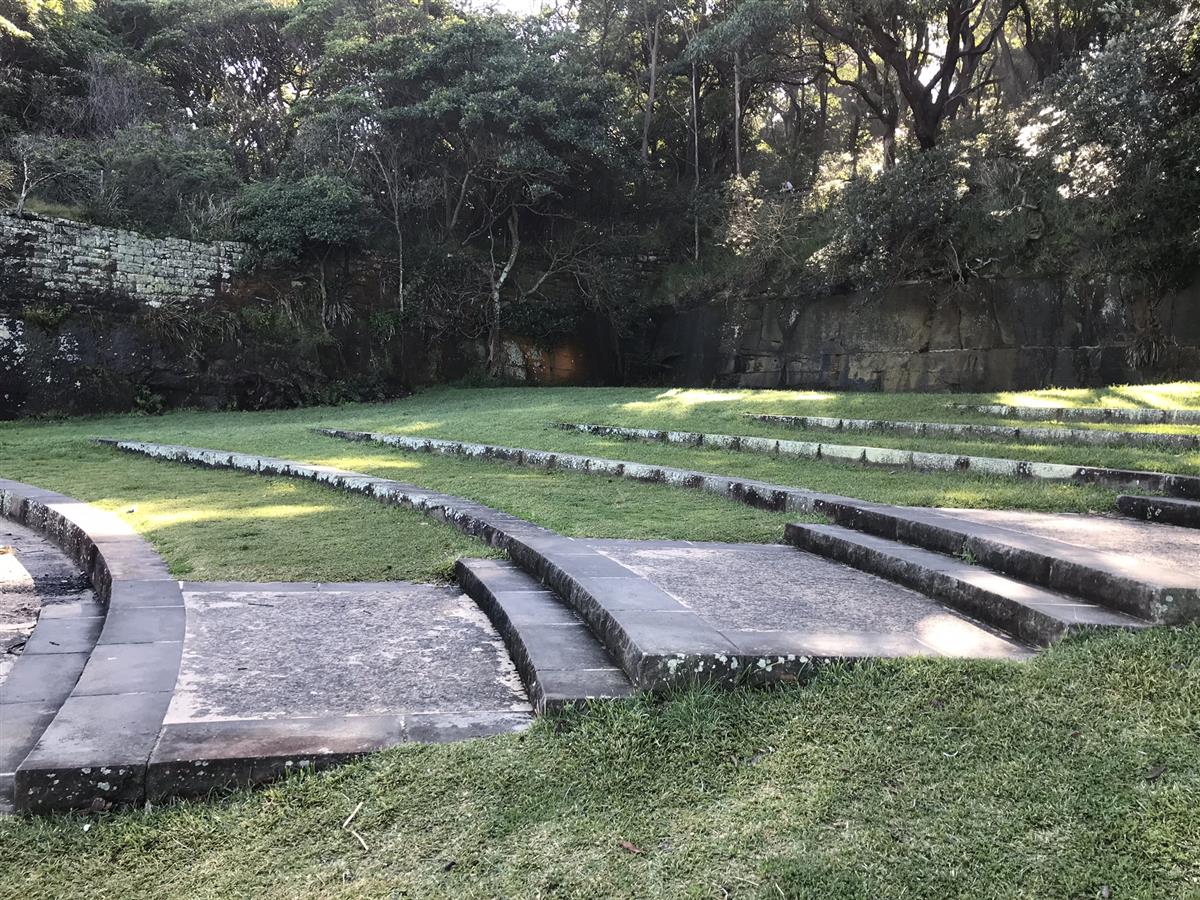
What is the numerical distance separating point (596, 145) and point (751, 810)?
16.2 metres

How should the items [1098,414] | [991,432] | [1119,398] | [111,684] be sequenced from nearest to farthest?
[111,684]
[991,432]
[1098,414]
[1119,398]

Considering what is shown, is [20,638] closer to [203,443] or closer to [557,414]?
[203,443]

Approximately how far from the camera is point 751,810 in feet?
5.45

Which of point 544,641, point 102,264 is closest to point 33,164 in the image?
point 102,264

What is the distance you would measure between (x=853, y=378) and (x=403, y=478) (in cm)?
1034

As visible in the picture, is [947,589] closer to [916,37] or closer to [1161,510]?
[1161,510]

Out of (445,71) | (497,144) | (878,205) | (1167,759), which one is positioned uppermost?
(445,71)

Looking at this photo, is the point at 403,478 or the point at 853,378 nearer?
the point at 403,478

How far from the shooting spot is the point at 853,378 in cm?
1457

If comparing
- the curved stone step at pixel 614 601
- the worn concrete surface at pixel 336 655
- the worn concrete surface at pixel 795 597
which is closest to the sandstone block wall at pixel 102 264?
the curved stone step at pixel 614 601

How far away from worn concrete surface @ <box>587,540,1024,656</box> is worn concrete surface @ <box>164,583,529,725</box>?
0.74 metres

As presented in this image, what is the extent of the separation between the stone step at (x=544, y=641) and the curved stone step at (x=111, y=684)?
940mm

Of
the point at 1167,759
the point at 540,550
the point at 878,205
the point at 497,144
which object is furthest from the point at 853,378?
the point at 1167,759

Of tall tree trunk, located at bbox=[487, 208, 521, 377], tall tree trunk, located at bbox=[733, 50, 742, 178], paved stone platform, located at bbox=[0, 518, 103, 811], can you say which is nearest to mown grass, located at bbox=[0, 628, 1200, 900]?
paved stone platform, located at bbox=[0, 518, 103, 811]
